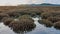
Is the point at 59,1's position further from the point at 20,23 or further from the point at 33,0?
the point at 20,23

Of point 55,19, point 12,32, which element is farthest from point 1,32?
point 55,19

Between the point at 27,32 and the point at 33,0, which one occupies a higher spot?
the point at 33,0

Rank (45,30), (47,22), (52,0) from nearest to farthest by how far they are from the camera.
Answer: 1. (45,30)
2. (47,22)
3. (52,0)

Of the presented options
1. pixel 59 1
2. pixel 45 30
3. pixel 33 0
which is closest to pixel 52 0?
pixel 59 1

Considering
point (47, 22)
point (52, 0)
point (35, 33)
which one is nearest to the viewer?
point (35, 33)

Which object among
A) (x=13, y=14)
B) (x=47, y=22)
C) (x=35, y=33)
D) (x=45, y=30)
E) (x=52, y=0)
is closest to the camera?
(x=35, y=33)

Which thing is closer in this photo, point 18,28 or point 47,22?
point 18,28

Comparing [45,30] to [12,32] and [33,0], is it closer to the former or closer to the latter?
[12,32]

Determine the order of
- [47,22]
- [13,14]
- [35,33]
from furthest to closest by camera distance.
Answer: [13,14], [47,22], [35,33]

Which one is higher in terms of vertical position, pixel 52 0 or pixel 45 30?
pixel 52 0
